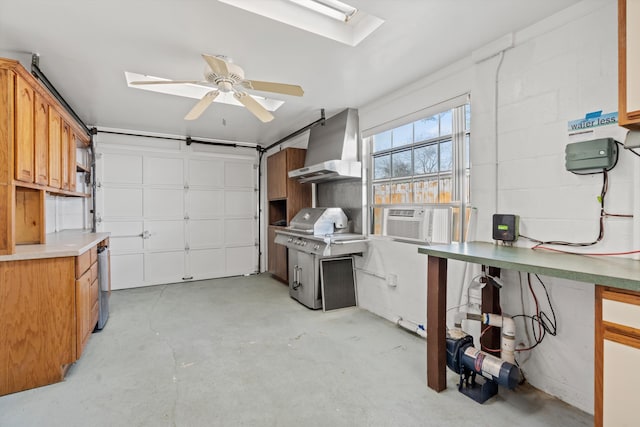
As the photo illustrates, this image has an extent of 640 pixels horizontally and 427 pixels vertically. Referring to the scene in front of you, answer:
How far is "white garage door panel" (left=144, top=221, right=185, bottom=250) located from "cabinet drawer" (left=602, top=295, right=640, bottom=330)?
5424 millimetres

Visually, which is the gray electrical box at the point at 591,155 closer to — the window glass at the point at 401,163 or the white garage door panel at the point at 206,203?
the window glass at the point at 401,163

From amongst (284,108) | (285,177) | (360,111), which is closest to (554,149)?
(360,111)

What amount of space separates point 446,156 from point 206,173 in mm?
4245

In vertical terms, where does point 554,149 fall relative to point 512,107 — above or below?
below

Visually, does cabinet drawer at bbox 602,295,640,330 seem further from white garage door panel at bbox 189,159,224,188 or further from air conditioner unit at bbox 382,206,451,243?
white garage door panel at bbox 189,159,224,188

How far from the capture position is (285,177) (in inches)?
192

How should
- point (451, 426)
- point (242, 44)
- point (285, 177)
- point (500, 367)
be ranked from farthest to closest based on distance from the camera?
point (285, 177)
point (242, 44)
point (500, 367)
point (451, 426)

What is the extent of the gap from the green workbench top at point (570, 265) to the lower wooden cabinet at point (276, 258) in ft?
11.0

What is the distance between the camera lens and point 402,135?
3.25 m

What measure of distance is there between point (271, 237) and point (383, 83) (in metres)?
3.53

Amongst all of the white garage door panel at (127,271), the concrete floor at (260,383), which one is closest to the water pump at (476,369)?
the concrete floor at (260,383)

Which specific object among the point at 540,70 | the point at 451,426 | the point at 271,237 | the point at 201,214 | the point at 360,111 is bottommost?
the point at 451,426

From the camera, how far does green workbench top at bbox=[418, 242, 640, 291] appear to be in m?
1.21

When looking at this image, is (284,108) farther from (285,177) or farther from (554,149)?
(554,149)
